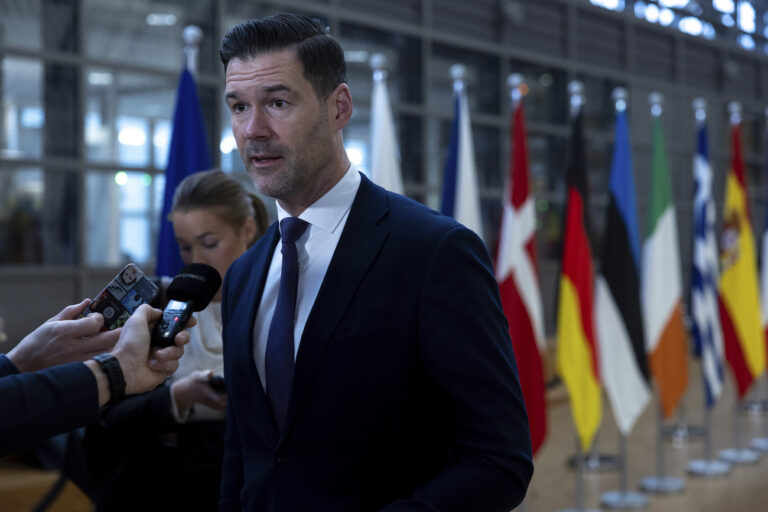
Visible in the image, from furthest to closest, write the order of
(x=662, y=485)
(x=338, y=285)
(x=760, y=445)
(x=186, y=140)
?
(x=760, y=445), (x=662, y=485), (x=186, y=140), (x=338, y=285)

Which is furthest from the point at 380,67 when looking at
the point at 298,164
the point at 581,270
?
the point at 298,164

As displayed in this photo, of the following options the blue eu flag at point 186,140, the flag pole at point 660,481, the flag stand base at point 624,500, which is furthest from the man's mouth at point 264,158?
the flag pole at point 660,481

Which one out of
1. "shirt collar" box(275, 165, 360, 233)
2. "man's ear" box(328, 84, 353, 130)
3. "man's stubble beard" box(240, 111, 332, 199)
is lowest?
"shirt collar" box(275, 165, 360, 233)

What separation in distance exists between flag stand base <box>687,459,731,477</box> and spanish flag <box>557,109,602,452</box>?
1.68 metres

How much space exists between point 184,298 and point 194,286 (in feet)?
0.09

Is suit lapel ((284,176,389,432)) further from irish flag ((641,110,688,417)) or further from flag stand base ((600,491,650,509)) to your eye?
irish flag ((641,110,688,417))

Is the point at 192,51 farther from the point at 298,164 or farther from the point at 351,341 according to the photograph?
the point at 351,341

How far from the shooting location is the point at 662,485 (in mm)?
5918

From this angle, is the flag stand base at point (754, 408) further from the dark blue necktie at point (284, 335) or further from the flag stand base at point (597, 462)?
the dark blue necktie at point (284, 335)

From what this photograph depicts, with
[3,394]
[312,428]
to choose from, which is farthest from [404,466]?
[3,394]

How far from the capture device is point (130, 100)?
7094mm

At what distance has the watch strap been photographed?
54.6 inches

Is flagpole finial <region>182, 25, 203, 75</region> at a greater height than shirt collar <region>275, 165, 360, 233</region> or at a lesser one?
greater

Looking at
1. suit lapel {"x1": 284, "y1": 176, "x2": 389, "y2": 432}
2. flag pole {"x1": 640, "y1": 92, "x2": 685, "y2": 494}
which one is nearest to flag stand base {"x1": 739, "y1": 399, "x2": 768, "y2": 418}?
flag pole {"x1": 640, "y1": 92, "x2": 685, "y2": 494}
